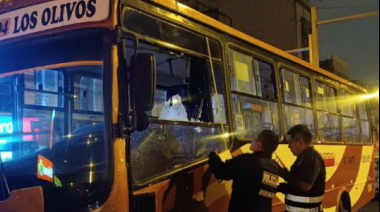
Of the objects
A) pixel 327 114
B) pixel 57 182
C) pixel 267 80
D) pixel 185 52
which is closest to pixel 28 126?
pixel 57 182

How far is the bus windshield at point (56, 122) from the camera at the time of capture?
3082mm

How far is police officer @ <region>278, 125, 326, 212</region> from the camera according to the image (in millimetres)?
4117

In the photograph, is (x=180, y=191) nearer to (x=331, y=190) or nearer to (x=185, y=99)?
(x=185, y=99)

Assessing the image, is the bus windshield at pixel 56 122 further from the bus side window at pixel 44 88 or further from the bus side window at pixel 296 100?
the bus side window at pixel 296 100

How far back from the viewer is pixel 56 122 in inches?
143

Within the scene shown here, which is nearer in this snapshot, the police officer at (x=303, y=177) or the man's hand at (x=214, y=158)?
the man's hand at (x=214, y=158)

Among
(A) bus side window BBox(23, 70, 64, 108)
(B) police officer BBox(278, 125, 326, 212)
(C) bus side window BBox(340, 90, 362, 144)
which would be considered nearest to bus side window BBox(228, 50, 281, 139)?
(B) police officer BBox(278, 125, 326, 212)

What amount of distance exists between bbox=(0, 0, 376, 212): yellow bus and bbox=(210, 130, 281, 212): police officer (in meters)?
0.27

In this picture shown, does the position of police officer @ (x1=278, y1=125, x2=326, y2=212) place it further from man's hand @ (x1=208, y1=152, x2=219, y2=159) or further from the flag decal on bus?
the flag decal on bus

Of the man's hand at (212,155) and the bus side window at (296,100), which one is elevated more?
the bus side window at (296,100)

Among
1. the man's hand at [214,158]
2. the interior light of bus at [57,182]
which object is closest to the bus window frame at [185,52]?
the man's hand at [214,158]

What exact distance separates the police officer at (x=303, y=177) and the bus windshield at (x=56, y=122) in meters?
1.95

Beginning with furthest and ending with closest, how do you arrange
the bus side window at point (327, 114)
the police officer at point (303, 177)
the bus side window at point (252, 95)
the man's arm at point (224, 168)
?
the bus side window at point (327, 114), the bus side window at point (252, 95), the police officer at point (303, 177), the man's arm at point (224, 168)

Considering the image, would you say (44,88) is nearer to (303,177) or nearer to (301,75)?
(303,177)
